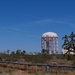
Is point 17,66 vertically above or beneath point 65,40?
beneath

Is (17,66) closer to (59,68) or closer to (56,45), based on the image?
(59,68)

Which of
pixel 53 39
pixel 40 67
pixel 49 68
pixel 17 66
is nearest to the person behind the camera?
pixel 49 68

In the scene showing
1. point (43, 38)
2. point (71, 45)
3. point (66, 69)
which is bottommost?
point (66, 69)

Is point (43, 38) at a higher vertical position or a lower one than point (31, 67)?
higher

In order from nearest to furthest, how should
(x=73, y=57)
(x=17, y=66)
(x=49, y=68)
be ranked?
(x=49, y=68)
(x=17, y=66)
(x=73, y=57)

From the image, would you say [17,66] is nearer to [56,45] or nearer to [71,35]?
[71,35]

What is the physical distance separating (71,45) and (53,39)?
1469 inches

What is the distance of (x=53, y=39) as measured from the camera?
91625 mm

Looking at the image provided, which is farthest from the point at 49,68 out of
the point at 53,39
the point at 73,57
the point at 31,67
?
the point at 53,39

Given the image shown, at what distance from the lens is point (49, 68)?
2641 cm

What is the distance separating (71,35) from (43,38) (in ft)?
121

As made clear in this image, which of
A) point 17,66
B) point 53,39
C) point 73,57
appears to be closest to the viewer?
point 17,66

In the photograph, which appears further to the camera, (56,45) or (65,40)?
(56,45)

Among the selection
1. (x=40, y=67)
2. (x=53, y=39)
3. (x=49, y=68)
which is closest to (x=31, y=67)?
(x=40, y=67)
